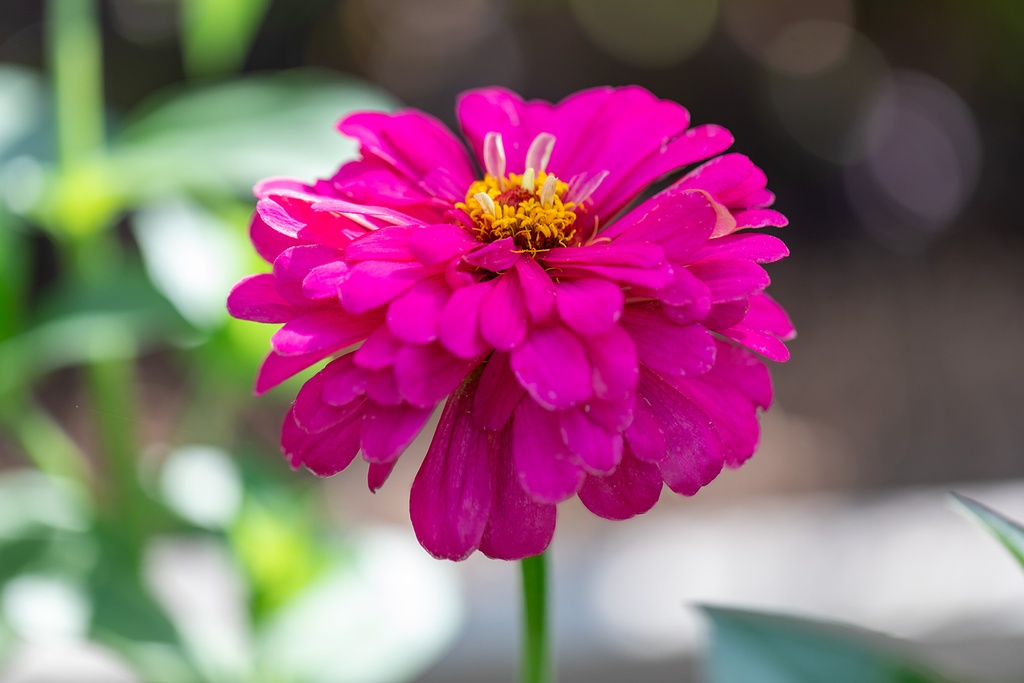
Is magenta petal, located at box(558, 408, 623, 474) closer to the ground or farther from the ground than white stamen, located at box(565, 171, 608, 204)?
closer to the ground

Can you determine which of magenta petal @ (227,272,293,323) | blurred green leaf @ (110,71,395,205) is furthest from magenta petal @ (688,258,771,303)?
blurred green leaf @ (110,71,395,205)

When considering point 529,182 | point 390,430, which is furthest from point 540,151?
point 390,430

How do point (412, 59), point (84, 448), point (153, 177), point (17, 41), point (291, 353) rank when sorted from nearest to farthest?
point (291, 353), point (153, 177), point (84, 448), point (17, 41), point (412, 59)

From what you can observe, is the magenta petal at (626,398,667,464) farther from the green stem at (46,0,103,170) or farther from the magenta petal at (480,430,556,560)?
the green stem at (46,0,103,170)

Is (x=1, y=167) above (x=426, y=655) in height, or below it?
above

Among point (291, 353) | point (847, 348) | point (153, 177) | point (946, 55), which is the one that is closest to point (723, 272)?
point (291, 353)

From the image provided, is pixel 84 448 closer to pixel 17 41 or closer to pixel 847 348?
pixel 17 41
